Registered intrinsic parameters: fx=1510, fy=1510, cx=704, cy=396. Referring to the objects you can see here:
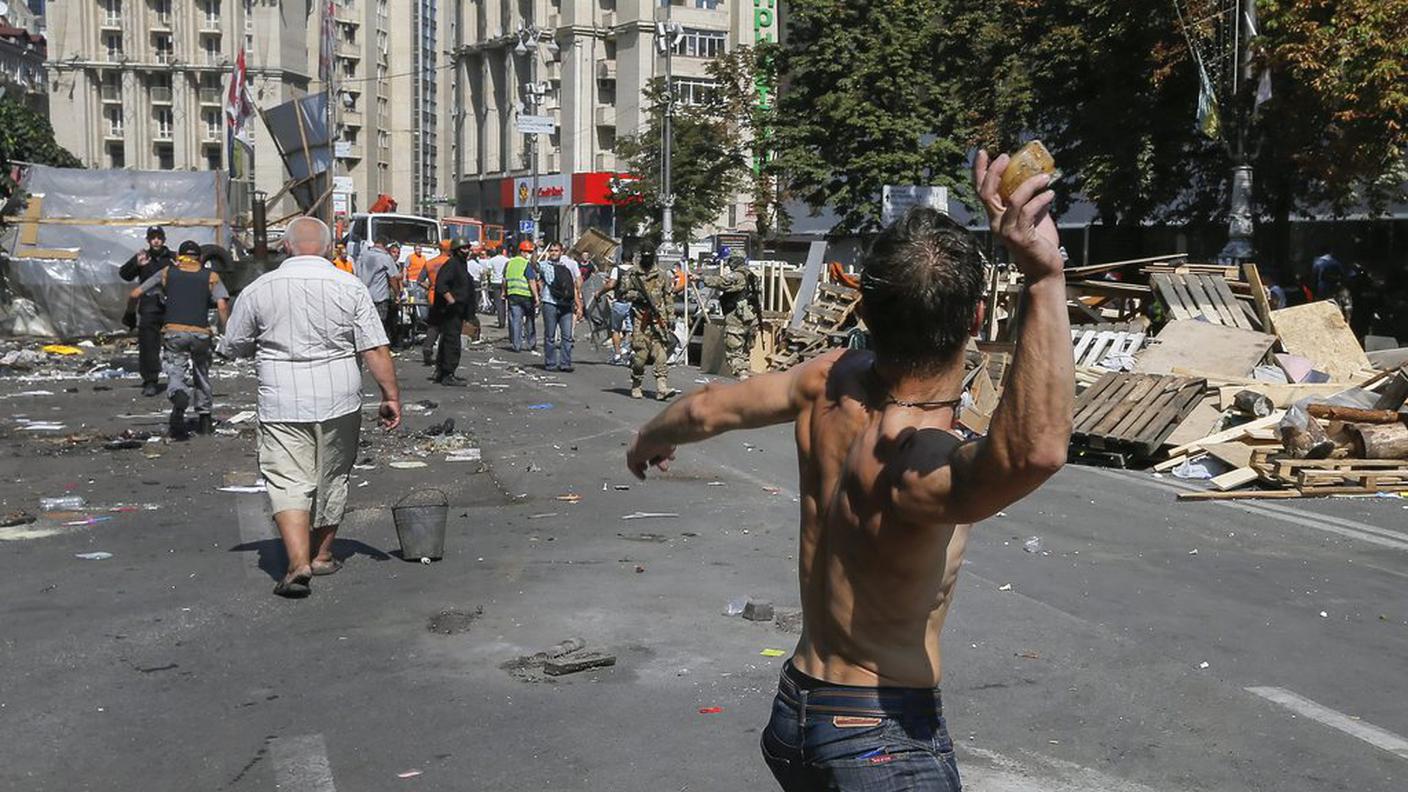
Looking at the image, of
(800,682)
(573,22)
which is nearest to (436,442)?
(800,682)

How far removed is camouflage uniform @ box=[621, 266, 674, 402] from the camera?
17688 mm

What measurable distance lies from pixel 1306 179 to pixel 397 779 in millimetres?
25631

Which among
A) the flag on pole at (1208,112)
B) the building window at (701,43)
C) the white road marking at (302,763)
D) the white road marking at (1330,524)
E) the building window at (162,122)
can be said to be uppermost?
the building window at (701,43)

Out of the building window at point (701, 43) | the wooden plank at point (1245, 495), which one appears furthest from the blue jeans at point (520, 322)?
the building window at point (701, 43)

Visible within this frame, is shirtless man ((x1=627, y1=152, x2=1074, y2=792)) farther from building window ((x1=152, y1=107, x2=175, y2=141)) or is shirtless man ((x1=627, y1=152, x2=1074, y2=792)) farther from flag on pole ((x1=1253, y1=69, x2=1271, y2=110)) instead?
building window ((x1=152, y1=107, x2=175, y2=141))

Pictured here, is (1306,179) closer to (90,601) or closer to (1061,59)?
(1061,59)

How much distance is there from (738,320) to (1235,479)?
10.7 meters

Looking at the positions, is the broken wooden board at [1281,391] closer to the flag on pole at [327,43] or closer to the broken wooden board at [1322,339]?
the broken wooden board at [1322,339]

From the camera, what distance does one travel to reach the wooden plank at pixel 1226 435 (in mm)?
12812

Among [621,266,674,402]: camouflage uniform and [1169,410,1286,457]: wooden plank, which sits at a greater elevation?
[621,266,674,402]: camouflage uniform

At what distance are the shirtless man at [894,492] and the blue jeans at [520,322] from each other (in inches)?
866

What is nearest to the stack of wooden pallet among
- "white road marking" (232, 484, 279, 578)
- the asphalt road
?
the asphalt road

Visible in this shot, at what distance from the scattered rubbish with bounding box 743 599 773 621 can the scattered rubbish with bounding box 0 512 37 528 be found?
5255 millimetres

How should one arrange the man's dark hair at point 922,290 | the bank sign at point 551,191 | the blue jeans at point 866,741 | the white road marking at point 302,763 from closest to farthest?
the man's dark hair at point 922,290 → the blue jeans at point 866,741 → the white road marking at point 302,763 → the bank sign at point 551,191
